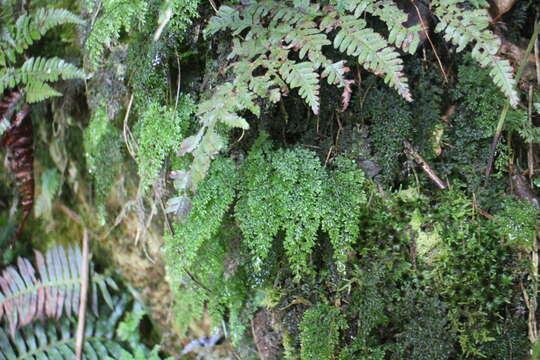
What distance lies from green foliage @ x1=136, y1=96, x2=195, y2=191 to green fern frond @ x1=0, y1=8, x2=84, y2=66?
0.78 meters

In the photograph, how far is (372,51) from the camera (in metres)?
1.42

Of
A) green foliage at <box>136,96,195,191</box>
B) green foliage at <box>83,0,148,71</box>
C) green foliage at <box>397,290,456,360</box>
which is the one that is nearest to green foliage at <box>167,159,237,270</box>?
green foliage at <box>136,96,195,191</box>

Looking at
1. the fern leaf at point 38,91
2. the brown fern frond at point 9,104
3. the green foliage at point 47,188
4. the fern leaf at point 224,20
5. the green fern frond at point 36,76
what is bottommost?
the green foliage at point 47,188

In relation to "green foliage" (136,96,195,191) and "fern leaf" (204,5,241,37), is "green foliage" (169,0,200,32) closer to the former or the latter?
"fern leaf" (204,5,241,37)

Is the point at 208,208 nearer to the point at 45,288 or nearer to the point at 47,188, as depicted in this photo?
the point at 45,288

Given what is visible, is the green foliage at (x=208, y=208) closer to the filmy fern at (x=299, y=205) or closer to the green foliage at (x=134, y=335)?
the filmy fern at (x=299, y=205)

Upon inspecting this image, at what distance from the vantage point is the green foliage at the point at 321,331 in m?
1.69

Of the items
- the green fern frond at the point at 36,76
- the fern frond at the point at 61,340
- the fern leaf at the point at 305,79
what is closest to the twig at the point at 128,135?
the green fern frond at the point at 36,76

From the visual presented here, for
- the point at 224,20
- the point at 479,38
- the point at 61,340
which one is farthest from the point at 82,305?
the point at 479,38

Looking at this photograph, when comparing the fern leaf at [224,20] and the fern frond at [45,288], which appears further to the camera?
the fern frond at [45,288]

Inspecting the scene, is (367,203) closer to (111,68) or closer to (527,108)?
(527,108)

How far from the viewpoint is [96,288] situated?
2.69 metres

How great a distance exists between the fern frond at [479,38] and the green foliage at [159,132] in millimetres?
969

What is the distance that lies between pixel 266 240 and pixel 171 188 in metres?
0.68
